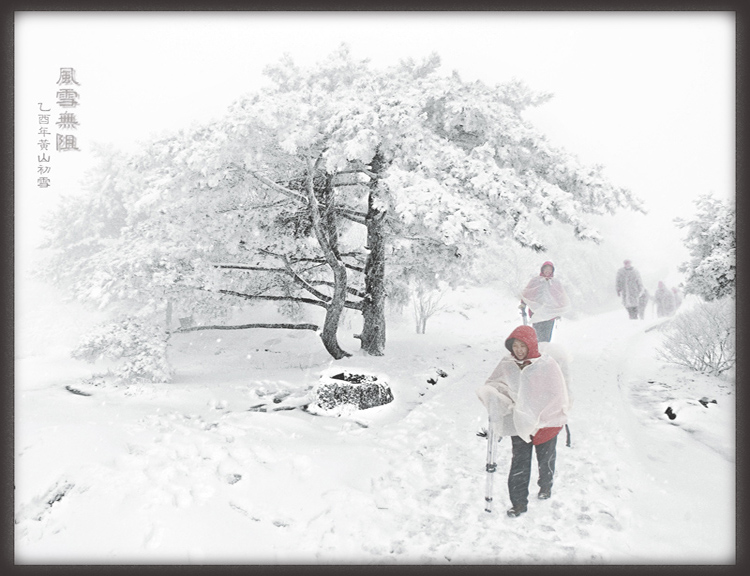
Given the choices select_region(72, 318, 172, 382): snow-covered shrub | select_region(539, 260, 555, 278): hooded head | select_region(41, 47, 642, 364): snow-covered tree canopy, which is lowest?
select_region(72, 318, 172, 382): snow-covered shrub

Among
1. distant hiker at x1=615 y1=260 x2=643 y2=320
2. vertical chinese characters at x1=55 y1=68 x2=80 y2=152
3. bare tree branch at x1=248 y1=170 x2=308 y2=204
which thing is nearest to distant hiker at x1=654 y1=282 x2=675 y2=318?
distant hiker at x1=615 y1=260 x2=643 y2=320

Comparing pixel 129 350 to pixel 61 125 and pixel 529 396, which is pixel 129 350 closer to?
pixel 61 125

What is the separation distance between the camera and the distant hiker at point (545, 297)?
5852 mm

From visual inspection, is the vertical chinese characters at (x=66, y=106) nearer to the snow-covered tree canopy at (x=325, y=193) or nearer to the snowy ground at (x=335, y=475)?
the snow-covered tree canopy at (x=325, y=193)

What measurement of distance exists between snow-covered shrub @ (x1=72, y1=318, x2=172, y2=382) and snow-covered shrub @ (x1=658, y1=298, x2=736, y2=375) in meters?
8.30

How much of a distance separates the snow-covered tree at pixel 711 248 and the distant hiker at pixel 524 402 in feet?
10.4

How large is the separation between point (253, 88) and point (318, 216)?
2.26 metres

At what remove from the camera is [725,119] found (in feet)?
16.8

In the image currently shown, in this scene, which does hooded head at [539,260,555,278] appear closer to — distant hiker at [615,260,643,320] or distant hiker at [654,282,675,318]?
distant hiker at [615,260,643,320]

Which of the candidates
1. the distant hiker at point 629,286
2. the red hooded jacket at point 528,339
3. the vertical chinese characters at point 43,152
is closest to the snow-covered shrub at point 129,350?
the vertical chinese characters at point 43,152

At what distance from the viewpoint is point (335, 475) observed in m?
4.13

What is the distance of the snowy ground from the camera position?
342cm

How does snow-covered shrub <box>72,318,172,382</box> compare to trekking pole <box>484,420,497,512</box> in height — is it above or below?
above
